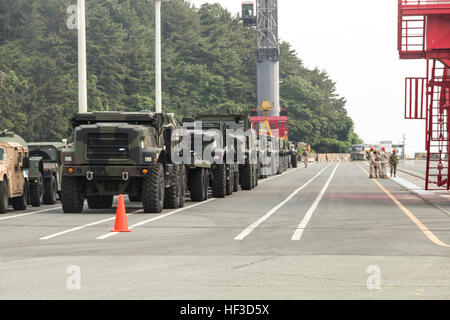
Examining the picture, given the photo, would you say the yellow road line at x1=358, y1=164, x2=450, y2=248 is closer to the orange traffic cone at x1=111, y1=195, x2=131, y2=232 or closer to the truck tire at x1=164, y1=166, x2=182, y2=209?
the orange traffic cone at x1=111, y1=195, x2=131, y2=232

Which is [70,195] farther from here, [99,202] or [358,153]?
[358,153]

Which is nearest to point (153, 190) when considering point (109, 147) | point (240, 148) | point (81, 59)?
point (109, 147)

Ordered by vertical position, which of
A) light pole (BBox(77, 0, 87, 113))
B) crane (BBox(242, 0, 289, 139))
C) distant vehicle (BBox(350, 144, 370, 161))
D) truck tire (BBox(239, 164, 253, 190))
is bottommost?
distant vehicle (BBox(350, 144, 370, 161))

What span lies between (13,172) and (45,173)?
3.24 metres

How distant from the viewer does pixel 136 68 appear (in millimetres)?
115062

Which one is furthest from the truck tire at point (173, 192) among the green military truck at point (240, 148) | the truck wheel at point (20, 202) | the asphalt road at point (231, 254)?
the green military truck at point (240, 148)

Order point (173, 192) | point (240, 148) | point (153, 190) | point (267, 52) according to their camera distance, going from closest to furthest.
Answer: point (153, 190)
point (173, 192)
point (240, 148)
point (267, 52)

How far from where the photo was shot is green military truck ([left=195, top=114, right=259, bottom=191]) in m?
35.2

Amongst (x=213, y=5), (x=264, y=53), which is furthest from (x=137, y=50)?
(x=213, y=5)

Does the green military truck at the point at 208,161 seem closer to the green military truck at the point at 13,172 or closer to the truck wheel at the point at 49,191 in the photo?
the truck wheel at the point at 49,191

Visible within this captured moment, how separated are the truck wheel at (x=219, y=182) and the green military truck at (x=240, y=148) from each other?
7.23 ft

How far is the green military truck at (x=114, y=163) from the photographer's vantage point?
22.6 metres

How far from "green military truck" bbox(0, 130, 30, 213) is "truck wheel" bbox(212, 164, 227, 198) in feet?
24.2

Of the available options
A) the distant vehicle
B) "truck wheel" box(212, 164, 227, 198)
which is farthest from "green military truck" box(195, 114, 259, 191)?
the distant vehicle
